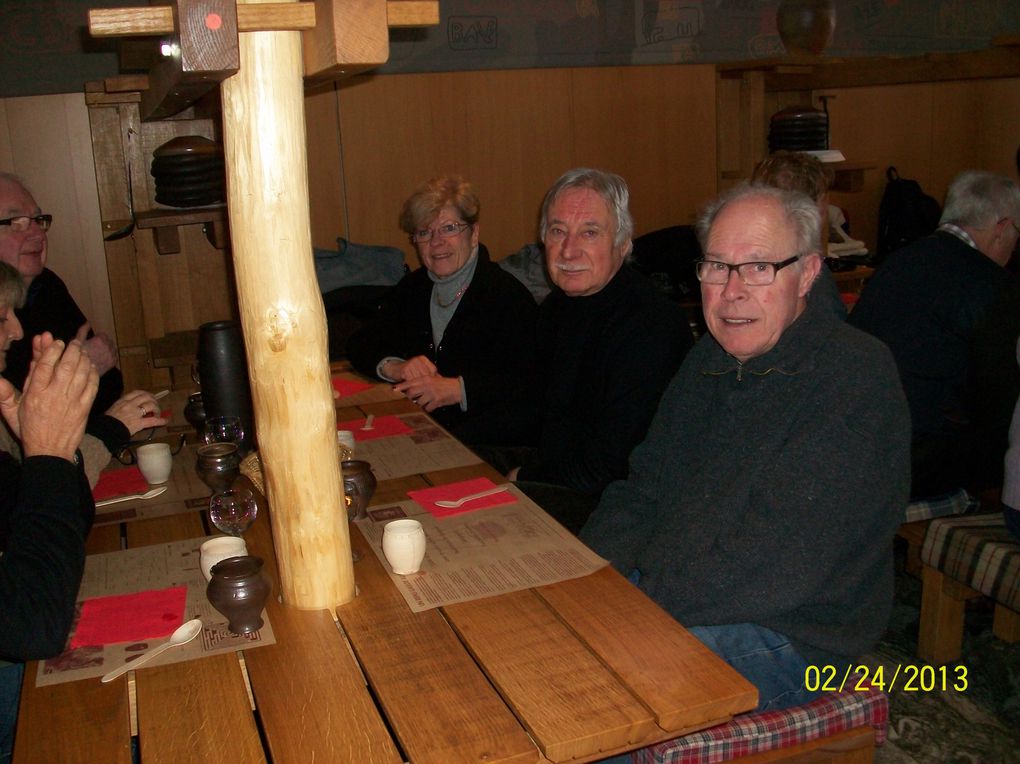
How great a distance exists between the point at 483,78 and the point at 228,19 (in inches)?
150

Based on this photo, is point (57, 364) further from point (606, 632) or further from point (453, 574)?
point (606, 632)

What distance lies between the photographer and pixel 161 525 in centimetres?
194

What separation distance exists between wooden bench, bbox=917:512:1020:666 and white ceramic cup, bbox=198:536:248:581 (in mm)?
1795

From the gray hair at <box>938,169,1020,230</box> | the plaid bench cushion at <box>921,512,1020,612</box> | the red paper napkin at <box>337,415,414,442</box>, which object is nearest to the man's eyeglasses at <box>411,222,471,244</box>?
the red paper napkin at <box>337,415,414,442</box>

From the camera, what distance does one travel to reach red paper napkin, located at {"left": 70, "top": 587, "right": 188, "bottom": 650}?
1.45 m

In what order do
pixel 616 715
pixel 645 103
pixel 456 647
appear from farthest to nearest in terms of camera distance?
pixel 645 103 → pixel 456 647 → pixel 616 715

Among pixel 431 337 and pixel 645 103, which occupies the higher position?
pixel 645 103

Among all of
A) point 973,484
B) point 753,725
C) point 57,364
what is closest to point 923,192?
point 973,484

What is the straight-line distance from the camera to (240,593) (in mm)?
1422

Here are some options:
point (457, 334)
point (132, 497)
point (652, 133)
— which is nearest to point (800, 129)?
point (652, 133)

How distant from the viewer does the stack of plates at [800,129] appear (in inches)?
184

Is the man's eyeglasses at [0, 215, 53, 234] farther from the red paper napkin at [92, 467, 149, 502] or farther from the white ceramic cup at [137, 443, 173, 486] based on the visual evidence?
the white ceramic cup at [137, 443, 173, 486]

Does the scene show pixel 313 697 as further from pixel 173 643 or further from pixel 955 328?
pixel 955 328

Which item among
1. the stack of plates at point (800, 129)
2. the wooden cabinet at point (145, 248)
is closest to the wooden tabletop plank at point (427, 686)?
the wooden cabinet at point (145, 248)
